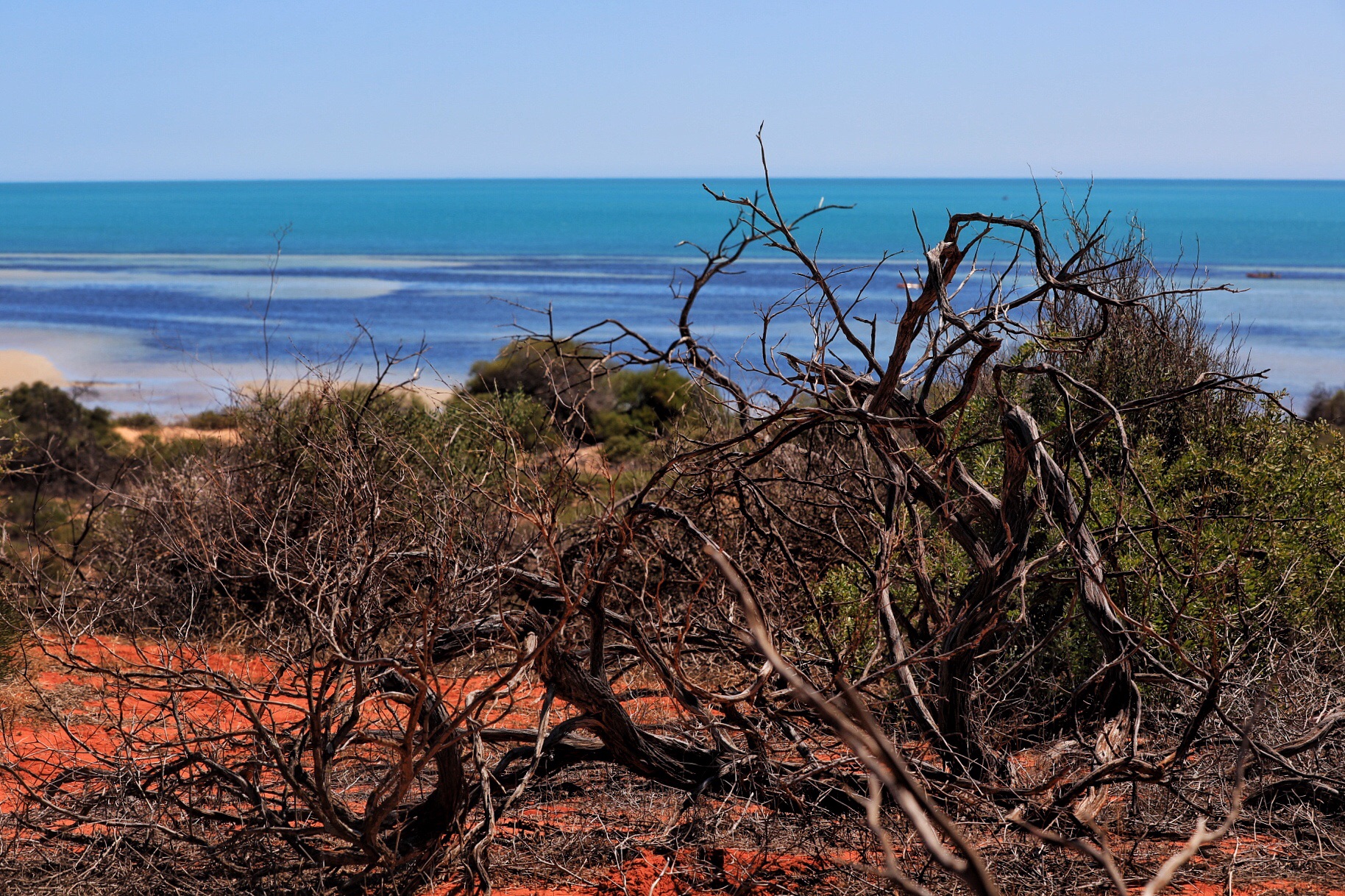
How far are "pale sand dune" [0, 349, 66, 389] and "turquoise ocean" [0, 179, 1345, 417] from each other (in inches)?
23.7

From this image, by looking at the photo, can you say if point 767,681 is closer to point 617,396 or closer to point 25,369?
point 617,396

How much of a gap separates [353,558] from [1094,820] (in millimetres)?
2913

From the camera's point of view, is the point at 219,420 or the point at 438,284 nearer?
the point at 219,420

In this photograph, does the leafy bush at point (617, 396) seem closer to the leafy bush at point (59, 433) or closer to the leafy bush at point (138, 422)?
the leafy bush at point (59, 433)

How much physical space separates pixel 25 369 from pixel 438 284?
2749cm

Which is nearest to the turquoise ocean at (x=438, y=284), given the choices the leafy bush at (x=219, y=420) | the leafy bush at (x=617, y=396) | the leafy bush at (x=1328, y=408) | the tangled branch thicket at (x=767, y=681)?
the leafy bush at (x=219, y=420)

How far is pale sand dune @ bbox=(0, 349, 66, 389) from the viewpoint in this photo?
2781cm

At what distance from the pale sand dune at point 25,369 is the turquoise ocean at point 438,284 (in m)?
0.60

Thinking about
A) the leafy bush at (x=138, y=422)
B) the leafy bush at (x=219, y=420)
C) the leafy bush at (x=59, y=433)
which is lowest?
the leafy bush at (x=138, y=422)

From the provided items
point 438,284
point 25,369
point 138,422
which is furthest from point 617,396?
point 438,284

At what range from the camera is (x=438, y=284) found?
2194 inches

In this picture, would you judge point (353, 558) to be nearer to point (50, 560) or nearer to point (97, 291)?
point (50, 560)

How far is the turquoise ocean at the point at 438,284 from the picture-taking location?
29797 mm

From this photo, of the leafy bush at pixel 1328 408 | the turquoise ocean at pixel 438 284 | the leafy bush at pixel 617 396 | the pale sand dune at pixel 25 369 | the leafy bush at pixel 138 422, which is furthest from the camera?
the turquoise ocean at pixel 438 284
